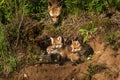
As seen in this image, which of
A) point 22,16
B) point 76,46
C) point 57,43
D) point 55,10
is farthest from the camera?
point 55,10

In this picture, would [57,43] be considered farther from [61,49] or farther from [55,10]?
[55,10]

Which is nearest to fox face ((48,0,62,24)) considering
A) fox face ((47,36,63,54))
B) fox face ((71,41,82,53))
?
fox face ((47,36,63,54))

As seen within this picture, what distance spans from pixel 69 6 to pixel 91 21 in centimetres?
62

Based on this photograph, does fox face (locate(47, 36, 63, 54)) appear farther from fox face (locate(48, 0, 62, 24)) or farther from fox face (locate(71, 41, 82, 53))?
fox face (locate(48, 0, 62, 24))

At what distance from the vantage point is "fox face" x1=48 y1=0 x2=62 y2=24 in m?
7.37

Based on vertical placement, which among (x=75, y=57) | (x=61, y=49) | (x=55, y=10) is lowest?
(x=75, y=57)

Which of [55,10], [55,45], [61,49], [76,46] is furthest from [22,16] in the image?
[76,46]

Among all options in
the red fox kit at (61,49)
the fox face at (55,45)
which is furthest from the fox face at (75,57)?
the fox face at (55,45)

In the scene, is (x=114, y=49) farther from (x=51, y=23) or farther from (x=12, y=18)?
(x=12, y=18)

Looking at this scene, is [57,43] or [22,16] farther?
[22,16]

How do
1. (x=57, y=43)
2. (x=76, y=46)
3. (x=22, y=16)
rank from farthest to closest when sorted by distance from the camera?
(x=22, y=16), (x=57, y=43), (x=76, y=46)

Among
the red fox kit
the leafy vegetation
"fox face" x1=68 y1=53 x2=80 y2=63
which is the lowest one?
"fox face" x1=68 y1=53 x2=80 y2=63

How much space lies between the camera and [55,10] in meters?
7.40

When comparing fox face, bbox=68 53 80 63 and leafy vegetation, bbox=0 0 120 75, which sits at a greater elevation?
leafy vegetation, bbox=0 0 120 75
